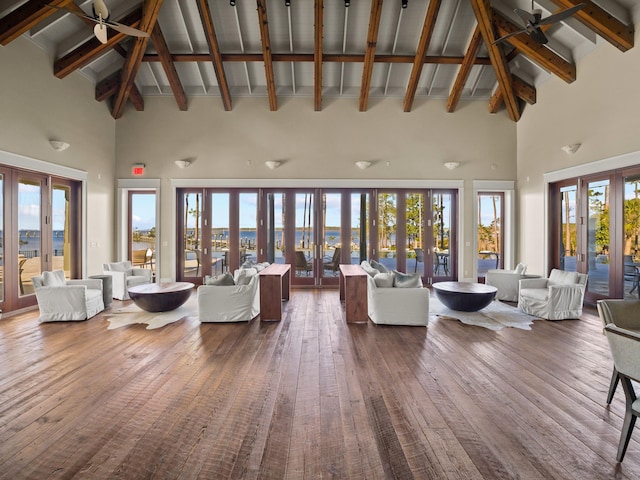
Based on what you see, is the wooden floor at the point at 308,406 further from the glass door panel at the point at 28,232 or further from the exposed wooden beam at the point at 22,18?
the exposed wooden beam at the point at 22,18

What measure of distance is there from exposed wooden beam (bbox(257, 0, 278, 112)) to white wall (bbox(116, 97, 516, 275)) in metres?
0.37

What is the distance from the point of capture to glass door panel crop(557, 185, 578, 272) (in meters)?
6.79

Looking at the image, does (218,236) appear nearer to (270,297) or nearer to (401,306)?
(270,297)

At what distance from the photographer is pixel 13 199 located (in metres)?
5.62

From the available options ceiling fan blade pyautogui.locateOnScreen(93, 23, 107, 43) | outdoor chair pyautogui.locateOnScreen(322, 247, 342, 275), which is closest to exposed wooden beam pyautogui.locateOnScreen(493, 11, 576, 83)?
outdoor chair pyautogui.locateOnScreen(322, 247, 342, 275)

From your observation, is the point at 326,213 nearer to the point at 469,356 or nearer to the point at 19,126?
the point at 469,356

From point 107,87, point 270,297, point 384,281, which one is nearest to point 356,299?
point 384,281

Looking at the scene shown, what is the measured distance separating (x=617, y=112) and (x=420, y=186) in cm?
373

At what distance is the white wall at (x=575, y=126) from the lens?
543 cm

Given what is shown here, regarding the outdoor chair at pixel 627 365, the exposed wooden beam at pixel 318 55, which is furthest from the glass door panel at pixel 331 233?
the outdoor chair at pixel 627 365

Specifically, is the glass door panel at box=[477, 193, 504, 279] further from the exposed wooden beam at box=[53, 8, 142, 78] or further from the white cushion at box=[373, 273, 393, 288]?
the exposed wooden beam at box=[53, 8, 142, 78]

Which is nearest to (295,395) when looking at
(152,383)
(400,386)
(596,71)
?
(400,386)

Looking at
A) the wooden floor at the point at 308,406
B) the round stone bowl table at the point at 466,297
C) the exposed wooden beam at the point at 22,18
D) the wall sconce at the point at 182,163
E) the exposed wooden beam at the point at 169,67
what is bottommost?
the wooden floor at the point at 308,406

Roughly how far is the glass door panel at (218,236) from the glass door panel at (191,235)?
0.74 feet
